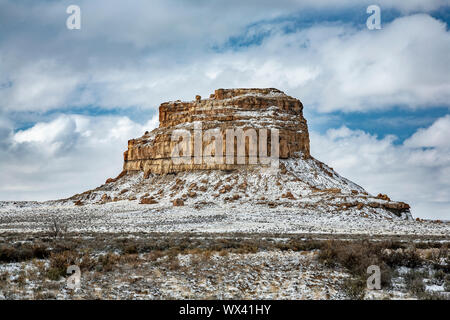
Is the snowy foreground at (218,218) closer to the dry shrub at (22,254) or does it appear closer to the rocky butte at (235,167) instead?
the rocky butte at (235,167)

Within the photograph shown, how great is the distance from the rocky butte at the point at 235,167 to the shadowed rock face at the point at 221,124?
0.20 metres

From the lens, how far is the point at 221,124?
8269cm

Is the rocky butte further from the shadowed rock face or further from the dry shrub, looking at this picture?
the dry shrub

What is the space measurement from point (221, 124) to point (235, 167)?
36.7ft

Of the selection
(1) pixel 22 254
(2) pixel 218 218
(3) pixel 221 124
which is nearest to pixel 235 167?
(3) pixel 221 124

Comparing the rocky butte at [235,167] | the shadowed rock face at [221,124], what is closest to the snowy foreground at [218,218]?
the rocky butte at [235,167]

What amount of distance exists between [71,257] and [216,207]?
45167mm

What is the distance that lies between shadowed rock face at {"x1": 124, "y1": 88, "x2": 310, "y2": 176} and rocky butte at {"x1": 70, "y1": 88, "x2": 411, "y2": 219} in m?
0.20

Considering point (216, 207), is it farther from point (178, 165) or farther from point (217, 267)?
point (217, 267)

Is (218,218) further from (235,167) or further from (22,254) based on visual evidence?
(22,254)

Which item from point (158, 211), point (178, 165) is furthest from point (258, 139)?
point (158, 211)

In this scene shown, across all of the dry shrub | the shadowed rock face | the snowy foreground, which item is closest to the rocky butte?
the shadowed rock face

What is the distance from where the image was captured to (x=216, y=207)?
193 ft

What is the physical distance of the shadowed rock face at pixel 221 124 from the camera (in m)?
79.6
